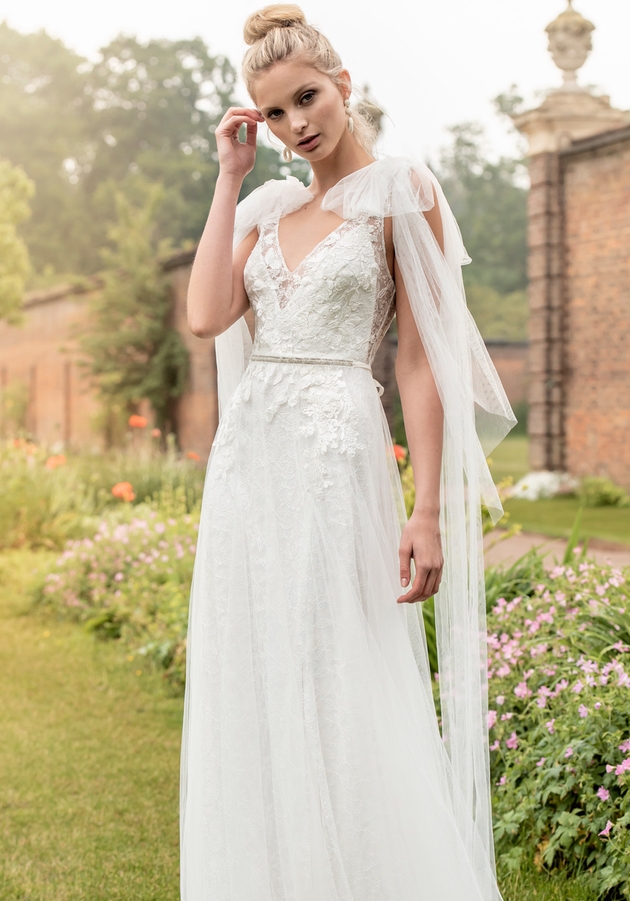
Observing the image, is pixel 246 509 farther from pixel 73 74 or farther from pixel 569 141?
pixel 73 74

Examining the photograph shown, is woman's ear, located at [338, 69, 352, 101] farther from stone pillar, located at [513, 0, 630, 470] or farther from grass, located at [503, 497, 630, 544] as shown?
stone pillar, located at [513, 0, 630, 470]

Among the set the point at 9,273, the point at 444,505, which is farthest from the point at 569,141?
the point at 444,505

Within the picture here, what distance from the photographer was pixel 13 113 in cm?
3612

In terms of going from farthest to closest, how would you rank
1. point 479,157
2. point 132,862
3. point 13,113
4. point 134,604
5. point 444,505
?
point 479,157
point 13,113
point 134,604
point 132,862
point 444,505

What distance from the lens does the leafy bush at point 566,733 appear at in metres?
2.56

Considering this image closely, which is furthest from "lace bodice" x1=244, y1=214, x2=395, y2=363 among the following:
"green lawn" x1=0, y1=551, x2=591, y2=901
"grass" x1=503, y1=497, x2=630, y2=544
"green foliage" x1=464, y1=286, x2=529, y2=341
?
"green foliage" x1=464, y1=286, x2=529, y2=341

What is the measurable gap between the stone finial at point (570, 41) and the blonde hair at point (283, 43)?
38.6 feet

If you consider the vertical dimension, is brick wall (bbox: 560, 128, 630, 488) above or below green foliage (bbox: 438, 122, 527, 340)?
below

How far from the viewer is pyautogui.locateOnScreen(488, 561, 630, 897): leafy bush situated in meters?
2.56

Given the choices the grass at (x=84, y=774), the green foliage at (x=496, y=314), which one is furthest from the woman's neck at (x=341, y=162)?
the green foliage at (x=496, y=314)

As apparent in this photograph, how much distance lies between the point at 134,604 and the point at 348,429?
4.05m

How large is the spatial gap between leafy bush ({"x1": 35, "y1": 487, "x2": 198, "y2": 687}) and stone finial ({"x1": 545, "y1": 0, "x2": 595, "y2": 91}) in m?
8.91

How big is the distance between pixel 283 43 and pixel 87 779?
2946 millimetres

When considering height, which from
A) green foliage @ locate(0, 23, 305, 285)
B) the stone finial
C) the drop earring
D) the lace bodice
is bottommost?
the lace bodice
